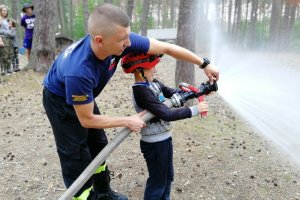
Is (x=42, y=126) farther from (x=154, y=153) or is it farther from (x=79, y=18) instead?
(x=79, y=18)

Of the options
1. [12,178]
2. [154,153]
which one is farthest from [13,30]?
[154,153]

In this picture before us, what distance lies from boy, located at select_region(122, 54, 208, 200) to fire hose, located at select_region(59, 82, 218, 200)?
10cm

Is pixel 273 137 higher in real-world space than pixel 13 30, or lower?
lower

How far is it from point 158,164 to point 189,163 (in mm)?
1647

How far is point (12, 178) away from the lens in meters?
4.65

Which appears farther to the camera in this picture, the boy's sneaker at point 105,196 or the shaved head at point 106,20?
the boy's sneaker at point 105,196

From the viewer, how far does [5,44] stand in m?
10.5

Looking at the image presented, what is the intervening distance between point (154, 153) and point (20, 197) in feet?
6.46

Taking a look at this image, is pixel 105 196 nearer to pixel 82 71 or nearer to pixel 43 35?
pixel 82 71

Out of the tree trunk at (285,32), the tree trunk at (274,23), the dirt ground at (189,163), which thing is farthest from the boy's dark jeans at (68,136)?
the tree trunk at (285,32)

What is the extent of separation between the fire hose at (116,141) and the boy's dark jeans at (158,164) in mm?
338

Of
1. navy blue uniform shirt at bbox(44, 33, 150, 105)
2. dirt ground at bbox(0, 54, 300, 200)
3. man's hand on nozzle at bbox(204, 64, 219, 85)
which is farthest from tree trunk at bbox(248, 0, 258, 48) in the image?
navy blue uniform shirt at bbox(44, 33, 150, 105)

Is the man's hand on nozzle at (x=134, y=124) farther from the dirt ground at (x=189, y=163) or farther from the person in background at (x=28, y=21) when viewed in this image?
the person in background at (x=28, y=21)

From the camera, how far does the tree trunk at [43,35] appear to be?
33.0ft
